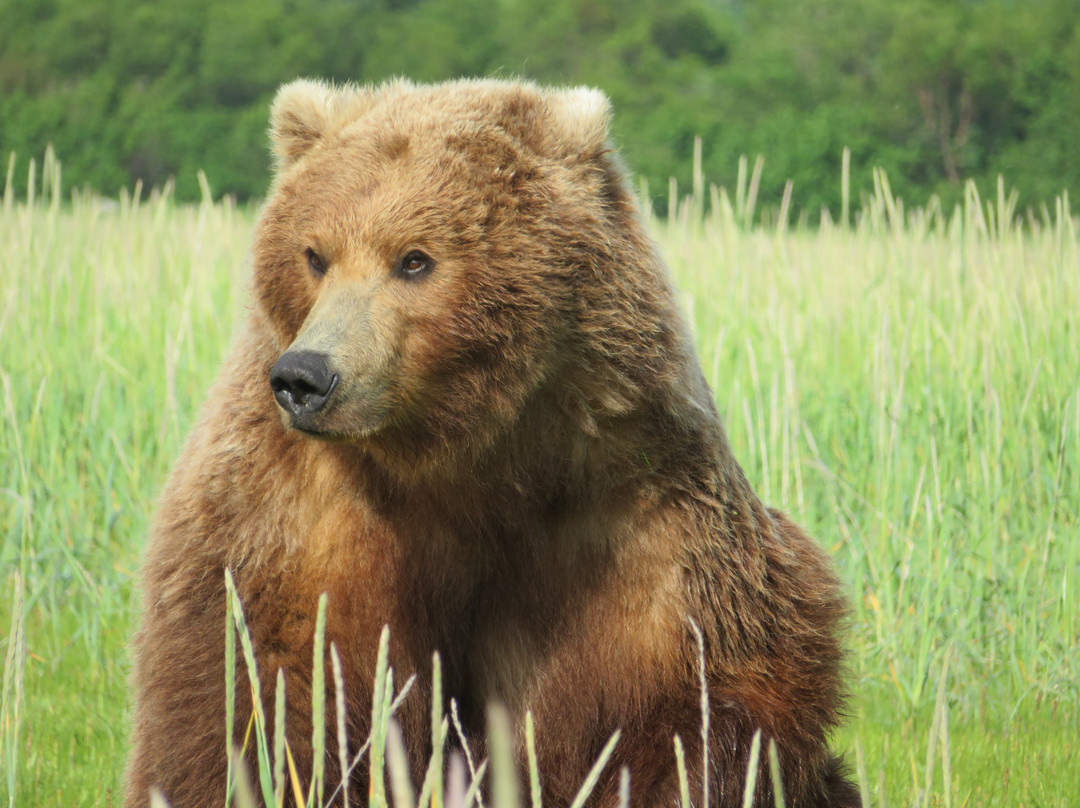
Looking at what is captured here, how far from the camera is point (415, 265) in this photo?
8.33 ft

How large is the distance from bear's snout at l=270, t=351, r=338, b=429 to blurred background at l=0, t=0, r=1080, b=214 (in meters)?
18.5

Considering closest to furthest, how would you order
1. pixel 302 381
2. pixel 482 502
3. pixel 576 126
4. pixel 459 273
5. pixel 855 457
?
pixel 302 381 → pixel 459 273 → pixel 482 502 → pixel 576 126 → pixel 855 457

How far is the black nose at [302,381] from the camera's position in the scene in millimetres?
2209

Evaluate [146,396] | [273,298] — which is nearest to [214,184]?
[146,396]

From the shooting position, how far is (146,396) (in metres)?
5.48

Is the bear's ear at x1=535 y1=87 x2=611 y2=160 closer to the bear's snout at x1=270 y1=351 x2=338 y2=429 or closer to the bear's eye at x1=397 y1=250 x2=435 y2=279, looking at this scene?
the bear's eye at x1=397 y1=250 x2=435 y2=279

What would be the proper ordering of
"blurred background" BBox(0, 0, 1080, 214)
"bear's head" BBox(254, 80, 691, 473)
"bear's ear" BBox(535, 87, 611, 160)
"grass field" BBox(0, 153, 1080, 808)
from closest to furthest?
"bear's head" BBox(254, 80, 691, 473) < "bear's ear" BBox(535, 87, 611, 160) < "grass field" BBox(0, 153, 1080, 808) < "blurred background" BBox(0, 0, 1080, 214)

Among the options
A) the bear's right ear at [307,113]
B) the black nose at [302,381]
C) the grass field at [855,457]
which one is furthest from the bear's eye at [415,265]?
the grass field at [855,457]

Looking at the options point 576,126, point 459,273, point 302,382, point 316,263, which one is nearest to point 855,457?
point 576,126

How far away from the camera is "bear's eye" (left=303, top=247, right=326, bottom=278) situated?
256 cm

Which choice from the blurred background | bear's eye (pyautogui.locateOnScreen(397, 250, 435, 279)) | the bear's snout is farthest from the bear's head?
the blurred background

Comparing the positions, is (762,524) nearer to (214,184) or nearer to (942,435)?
(942,435)

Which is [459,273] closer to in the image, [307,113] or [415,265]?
[415,265]

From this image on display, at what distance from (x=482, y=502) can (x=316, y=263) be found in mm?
613
